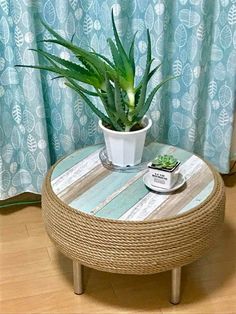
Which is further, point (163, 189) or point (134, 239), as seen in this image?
point (163, 189)

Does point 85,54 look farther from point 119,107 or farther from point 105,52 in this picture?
point 105,52

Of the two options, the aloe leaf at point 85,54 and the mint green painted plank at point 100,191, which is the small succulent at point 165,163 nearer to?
the mint green painted plank at point 100,191

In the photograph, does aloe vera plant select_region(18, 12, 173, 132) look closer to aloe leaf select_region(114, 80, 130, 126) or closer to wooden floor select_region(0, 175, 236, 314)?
aloe leaf select_region(114, 80, 130, 126)

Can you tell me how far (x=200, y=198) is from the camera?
5.40 feet

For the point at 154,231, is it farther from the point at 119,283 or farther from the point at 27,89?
the point at 27,89

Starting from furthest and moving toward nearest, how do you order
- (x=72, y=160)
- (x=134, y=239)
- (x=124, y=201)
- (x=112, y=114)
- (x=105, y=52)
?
(x=105, y=52)
(x=72, y=160)
(x=112, y=114)
(x=124, y=201)
(x=134, y=239)

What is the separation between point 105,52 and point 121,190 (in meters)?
0.59

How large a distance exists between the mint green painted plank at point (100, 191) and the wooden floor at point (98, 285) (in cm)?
36

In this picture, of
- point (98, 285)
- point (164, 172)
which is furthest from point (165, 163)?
point (98, 285)

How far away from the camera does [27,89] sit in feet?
6.43

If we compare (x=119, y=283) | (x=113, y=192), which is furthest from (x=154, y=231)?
(x=119, y=283)

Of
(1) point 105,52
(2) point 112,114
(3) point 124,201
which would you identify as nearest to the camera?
(3) point 124,201

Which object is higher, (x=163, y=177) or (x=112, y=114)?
(x=112, y=114)

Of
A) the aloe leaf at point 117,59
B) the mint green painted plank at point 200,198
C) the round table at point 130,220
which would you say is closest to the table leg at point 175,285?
the round table at point 130,220
